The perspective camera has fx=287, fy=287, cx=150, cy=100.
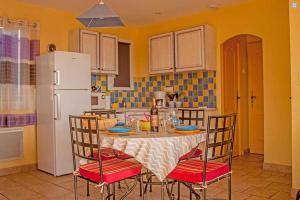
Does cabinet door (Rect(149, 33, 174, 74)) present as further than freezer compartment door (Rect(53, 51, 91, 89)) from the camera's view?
Yes

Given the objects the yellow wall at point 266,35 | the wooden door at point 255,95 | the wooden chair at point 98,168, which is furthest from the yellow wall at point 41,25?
the wooden door at point 255,95

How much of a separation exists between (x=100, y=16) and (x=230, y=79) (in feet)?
10.9

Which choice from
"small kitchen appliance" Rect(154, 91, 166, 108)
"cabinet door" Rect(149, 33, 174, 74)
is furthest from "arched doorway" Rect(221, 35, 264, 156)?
"small kitchen appliance" Rect(154, 91, 166, 108)

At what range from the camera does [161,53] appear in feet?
17.7

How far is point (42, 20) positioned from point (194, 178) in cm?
377

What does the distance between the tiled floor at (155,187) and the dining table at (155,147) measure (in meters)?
1.09

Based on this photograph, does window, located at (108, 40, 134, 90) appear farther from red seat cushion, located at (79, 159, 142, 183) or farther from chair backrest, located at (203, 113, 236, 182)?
chair backrest, located at (203, 113, 236, 182)

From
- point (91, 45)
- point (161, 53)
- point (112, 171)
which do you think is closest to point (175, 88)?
point (161, 53)

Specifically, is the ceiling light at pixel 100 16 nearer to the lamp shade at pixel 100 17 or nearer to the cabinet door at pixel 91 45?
the lamp shade at pixel 100 17

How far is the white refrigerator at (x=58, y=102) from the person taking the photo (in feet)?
13.5

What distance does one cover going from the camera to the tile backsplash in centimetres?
512

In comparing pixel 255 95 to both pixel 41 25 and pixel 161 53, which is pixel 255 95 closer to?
pixel 161 53

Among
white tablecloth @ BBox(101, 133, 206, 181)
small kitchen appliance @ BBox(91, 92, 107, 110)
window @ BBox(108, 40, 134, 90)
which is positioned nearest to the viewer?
white tablecloth @ BBox(101, 133, 206, 181)

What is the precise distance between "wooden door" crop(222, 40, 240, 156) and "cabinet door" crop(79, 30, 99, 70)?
88.2 inches
